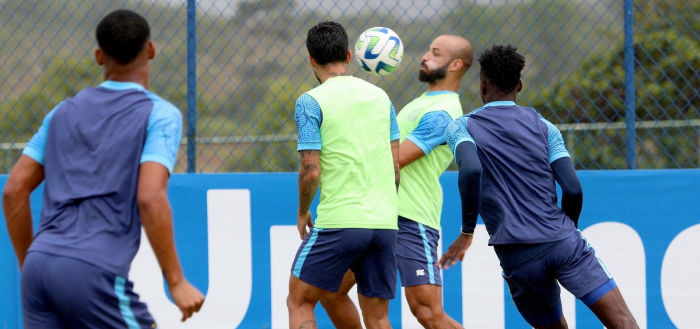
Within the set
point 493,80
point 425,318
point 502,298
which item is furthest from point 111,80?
point 502,298

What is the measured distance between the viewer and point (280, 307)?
599cm

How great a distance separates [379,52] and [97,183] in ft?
8.44

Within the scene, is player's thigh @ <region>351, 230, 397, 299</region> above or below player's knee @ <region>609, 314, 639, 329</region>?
above

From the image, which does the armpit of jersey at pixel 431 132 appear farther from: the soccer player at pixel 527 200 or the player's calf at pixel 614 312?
the player's calf at pixel 614 312

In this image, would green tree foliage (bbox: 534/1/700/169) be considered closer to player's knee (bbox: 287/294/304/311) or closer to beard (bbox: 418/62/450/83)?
beard (bbox: 418/62/450/83)

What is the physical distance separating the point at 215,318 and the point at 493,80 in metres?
2.77

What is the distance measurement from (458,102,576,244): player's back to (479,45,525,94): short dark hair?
0.14 meters

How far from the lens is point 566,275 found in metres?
4.29

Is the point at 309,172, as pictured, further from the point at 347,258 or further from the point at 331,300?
the point at 331,300

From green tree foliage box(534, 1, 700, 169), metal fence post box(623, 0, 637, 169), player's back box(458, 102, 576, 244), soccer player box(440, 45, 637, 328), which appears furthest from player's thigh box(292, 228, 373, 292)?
green tree foliage box(534, 1, 700, 169)

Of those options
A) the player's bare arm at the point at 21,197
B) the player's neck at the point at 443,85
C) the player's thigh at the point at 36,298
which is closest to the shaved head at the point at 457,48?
the player's neck at the point at 443,85

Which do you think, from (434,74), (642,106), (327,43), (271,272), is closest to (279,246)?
(271,272)

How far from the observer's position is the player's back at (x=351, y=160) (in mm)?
4348

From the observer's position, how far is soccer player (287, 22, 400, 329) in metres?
4.33
